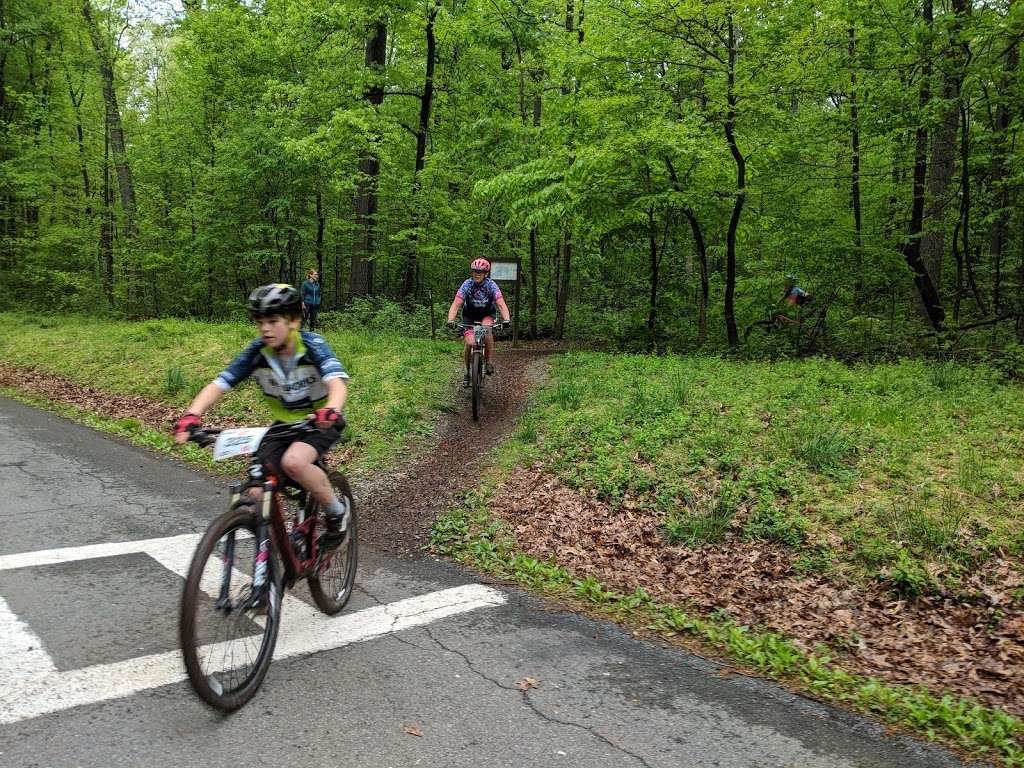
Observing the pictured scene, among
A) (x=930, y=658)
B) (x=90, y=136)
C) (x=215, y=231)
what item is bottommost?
(x=930, y=658)

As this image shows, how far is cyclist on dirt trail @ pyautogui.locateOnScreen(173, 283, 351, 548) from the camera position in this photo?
3842 mm

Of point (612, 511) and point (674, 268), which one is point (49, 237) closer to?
point (674, 268)

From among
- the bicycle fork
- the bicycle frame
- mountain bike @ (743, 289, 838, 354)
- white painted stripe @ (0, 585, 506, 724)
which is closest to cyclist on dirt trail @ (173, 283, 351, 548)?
the bicycle frame

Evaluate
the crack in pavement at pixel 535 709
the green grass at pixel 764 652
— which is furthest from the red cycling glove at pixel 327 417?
the green grass at pixel 764 652

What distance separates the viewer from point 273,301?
3.96 metres

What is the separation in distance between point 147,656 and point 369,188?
620 inches

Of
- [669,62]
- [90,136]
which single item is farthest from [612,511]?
[90,136]

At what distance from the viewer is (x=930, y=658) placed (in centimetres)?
426

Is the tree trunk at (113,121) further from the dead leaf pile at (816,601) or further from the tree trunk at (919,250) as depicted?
the tree trunk at (919,250)

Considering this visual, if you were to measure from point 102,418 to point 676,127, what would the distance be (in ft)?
37.5

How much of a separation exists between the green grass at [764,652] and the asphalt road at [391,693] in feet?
0.73

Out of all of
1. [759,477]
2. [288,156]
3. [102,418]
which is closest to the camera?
[759,477]

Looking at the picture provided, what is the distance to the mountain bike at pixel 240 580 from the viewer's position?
3195 mm

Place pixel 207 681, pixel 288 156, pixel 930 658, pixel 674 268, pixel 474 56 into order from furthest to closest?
pixel 674 268
pixel 474 56
pixel 288 156
pixel 930 658
pixel 207 681
